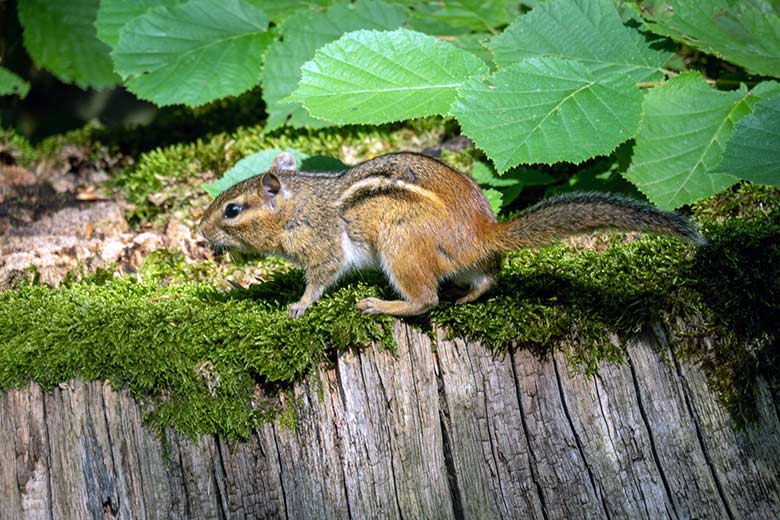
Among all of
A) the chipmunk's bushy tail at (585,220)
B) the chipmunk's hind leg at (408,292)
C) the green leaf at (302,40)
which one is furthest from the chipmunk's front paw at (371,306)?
the green leaf at (302,40)

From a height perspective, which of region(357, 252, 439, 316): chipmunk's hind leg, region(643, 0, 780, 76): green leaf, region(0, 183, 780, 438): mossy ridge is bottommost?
region(0, 183, 780, 438): mossy ridge

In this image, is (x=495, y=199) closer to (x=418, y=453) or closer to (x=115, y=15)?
(x=418, y=453)

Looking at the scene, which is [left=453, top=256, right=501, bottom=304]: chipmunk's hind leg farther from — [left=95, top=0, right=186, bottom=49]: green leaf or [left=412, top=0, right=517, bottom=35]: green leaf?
[left=95, top=0, right=186, bottom=49]: green leaf

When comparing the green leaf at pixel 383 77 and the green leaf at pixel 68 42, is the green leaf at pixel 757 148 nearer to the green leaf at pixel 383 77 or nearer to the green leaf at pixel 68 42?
the green leaf at pixel 383 77

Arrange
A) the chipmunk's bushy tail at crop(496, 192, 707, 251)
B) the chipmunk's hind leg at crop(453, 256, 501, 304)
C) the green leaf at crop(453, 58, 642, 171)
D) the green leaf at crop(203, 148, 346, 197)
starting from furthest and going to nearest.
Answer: the green leaf at crop(203, 148, 346, 197) < the green leaf at crop(453, 58, 642, 171) < the chipmunk's hind leg at crop(453, 256, 501, 304) < the chipmunk's bushy tail at crop(496, 192, 707, 251)

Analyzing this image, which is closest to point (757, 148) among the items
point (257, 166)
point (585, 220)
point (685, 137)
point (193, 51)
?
point (685, 137)

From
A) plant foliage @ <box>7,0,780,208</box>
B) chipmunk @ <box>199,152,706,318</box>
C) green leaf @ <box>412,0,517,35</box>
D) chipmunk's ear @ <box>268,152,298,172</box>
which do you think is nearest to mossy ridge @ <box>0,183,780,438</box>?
chipmunk @ <box>199,152,706,318</box>

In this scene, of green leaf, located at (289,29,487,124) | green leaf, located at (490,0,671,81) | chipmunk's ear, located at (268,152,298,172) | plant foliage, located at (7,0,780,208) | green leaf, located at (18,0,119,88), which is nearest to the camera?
plant foliage, located at (7,0,780,208)
